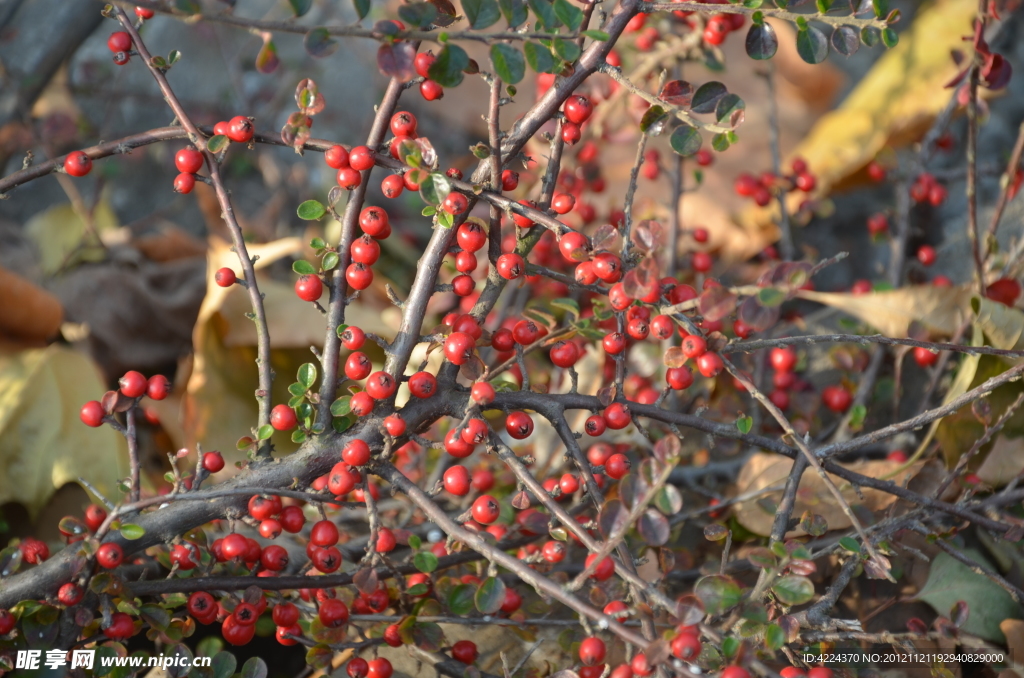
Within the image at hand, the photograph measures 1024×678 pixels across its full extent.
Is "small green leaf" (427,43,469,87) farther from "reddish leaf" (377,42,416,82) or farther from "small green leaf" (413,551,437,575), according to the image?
"small green leaf" (413,551,437,575)

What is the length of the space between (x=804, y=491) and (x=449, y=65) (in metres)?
1.06

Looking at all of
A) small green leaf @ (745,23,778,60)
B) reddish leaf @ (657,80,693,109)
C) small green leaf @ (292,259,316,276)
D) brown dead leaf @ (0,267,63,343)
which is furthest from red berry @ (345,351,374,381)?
brown dead leaf @ (0,267,63,343)

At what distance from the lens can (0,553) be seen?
4.07 ft

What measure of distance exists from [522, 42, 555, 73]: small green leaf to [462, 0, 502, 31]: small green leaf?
0.06m

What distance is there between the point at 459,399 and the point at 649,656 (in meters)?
0.48

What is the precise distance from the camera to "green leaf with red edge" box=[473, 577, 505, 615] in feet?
3.36

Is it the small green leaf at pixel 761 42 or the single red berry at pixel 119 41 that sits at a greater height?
the small green leaf at pixel 761 42

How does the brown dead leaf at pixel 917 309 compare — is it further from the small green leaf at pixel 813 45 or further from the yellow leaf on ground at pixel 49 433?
the yellow leaf on ground at pixel 49 433

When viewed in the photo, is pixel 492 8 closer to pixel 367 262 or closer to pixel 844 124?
pixel 367 262

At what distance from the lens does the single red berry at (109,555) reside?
1111mm

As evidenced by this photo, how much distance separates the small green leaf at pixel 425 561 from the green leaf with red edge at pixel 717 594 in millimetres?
379

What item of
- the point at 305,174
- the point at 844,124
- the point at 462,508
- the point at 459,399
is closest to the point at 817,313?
the point at 844,124

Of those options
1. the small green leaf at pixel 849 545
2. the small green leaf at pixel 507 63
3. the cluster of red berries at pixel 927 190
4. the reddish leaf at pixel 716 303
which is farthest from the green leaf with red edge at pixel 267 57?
the cluster of red berries at pixel 927 190

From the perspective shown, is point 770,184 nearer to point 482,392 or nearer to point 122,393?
point 482,392
